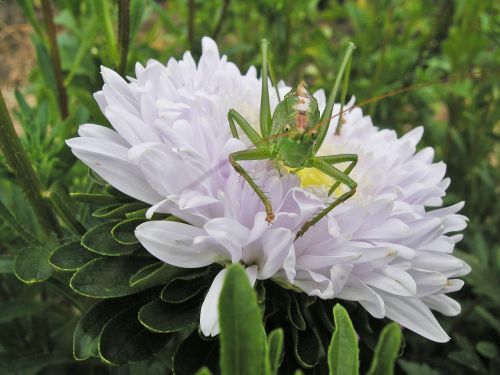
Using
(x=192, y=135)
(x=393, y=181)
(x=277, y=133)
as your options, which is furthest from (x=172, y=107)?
(x=393, y=181)

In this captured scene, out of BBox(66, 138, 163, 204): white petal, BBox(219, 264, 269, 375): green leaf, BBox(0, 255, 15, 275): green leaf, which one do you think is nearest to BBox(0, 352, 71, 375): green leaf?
BBox(0, 255, 15, 275): green leaf

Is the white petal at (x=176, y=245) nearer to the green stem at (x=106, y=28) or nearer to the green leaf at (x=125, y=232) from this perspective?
the green leaf at (x=125, y=232)

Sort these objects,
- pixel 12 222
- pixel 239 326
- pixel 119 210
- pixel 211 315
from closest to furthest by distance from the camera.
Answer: pixel 239 326, pixel 211 315, pixel 119 210, pixel 12 222

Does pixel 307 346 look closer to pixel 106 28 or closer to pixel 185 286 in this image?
pixel 185 286

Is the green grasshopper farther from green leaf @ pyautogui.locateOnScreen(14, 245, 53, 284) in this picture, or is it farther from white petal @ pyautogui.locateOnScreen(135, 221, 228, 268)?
green leaf @ pyautogui.locateOnScreen(14, 245, 53, 284)

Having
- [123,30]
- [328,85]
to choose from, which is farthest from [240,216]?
[328,85]

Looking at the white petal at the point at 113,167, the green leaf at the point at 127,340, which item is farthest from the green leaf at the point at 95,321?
the white petal at the point at 113,167

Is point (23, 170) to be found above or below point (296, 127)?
below
